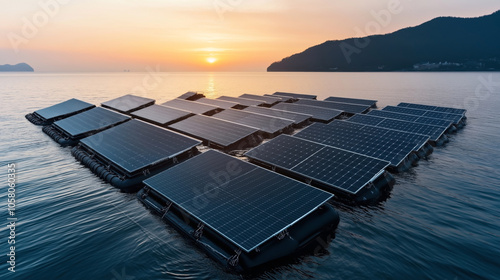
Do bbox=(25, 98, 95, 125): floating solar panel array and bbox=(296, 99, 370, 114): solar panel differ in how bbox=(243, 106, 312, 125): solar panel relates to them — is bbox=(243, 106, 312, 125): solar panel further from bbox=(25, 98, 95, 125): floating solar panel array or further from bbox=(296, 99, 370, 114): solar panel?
bbox=(25, 98, 95, 125): floating solar panel array

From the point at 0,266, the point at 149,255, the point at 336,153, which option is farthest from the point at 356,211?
the point at 0,266

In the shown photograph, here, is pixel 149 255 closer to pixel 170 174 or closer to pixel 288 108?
pixel 170 174

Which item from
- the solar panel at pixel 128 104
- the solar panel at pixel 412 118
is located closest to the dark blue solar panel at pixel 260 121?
the solar panel at pixel 412 118

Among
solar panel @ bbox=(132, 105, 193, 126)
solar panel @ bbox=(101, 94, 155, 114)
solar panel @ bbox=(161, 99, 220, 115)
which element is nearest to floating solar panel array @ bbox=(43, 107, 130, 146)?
solar panel @ bbox=(132, 105, 193, 126)

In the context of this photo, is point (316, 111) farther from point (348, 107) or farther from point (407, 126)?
point (407, 126)

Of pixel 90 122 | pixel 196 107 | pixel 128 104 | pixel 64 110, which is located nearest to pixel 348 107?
pixel 196 107

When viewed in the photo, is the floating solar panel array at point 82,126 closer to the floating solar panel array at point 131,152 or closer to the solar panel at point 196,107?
the floating solar panel array at point 131,152
